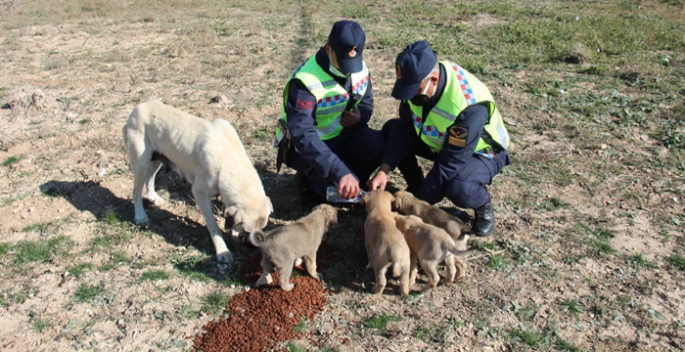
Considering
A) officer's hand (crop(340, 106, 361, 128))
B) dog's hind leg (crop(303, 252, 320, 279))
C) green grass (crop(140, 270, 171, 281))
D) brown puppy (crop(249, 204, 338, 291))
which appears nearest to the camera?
brown puppy (crop(249, 204, 338, 291))

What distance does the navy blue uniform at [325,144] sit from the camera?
540cm

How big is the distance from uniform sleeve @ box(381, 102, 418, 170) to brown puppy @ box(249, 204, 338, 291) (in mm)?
1273

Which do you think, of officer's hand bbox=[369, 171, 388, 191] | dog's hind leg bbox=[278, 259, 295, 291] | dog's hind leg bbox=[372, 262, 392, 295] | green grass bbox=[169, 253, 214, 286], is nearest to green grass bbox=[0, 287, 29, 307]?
green grass bbox=[169, 253, 214, 286]

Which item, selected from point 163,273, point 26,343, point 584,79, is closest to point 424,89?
point 163,273

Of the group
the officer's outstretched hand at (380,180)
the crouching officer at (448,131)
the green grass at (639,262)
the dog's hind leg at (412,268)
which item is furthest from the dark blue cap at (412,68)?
the green grass at (639,262)

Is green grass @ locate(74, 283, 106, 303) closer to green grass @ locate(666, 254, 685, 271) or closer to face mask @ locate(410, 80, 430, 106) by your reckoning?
face mask @ locate(410, 80, 430, 106)

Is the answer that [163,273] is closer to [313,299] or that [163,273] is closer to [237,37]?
[313,299]

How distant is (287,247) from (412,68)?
1.92 m

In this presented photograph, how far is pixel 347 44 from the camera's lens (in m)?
5.10

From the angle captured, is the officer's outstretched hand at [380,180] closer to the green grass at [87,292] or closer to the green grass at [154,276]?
the green grass at [154,276]

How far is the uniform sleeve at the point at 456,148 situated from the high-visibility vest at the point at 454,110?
3.2 inches

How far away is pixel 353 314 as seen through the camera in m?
4.55

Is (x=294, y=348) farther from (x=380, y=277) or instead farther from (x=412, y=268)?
(x=412, y=268)

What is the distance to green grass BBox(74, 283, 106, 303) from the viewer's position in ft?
15.6
